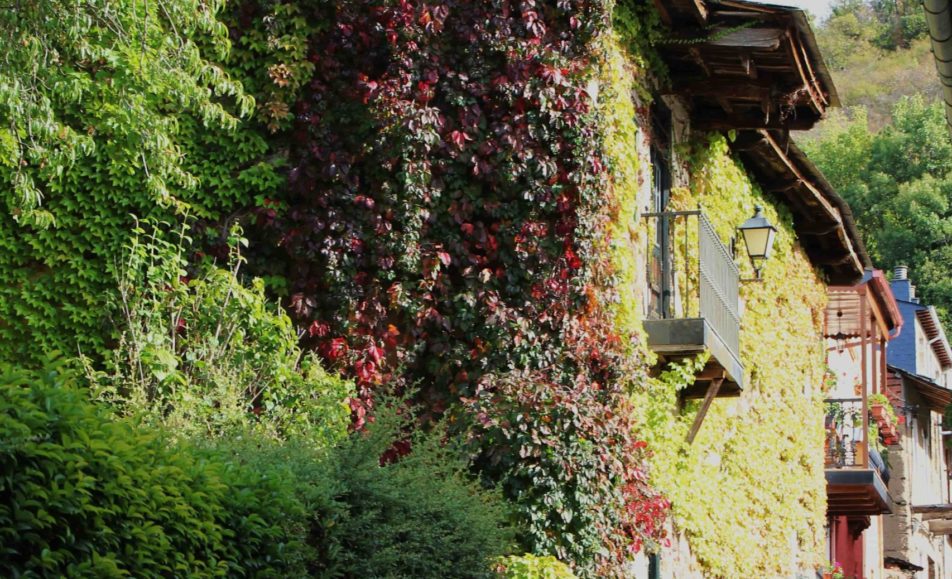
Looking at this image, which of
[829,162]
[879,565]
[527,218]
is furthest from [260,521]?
[829,162]

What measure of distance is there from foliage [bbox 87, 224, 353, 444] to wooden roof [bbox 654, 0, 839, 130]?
4.71 metres

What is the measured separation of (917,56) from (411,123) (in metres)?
85.6

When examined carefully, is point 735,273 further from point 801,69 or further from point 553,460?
point 553,460

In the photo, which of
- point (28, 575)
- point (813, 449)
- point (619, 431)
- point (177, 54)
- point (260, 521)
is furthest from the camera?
point (813, 449)

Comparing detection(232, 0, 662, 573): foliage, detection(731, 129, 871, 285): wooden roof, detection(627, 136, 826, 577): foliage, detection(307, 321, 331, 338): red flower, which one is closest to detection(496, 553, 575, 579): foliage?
detection(232, 0, 662, 573): foliage

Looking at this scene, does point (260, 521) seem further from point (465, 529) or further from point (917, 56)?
point (917, 56)

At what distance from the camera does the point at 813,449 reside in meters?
20.3

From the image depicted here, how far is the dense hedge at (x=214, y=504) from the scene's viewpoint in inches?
222

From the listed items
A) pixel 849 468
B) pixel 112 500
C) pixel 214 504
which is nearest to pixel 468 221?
pixel 214 504

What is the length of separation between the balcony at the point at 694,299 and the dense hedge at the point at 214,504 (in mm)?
2805

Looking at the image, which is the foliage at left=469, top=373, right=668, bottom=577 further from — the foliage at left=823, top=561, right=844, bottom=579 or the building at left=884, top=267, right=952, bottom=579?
the building at left=884, top=267, right=952, bottom=579

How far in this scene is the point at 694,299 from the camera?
48.2 feet

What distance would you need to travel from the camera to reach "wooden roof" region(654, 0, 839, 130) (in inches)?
494

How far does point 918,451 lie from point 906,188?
14.2 meters
